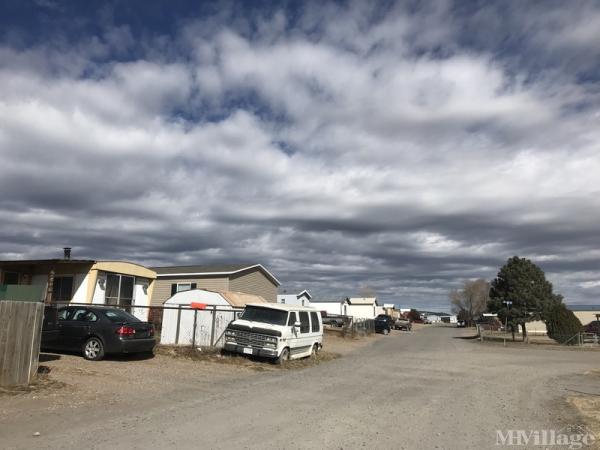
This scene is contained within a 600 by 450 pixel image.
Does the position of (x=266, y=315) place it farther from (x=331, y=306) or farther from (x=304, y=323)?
(x=331, y=306)

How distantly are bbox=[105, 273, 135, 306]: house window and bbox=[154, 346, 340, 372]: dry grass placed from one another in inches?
308

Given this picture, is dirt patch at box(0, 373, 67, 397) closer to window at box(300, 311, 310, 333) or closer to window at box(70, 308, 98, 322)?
window at box(70, 308, 98, 322)

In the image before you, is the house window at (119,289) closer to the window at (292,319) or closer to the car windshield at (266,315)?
the car windshield at (266,315)

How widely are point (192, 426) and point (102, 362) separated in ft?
24.7

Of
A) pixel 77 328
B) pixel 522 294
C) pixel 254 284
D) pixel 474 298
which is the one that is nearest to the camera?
pixel 77 328

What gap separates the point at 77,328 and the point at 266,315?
18.8 ft

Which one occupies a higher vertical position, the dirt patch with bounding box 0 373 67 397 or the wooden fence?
the wooden fence

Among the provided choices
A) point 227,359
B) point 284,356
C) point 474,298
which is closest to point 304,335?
point 284,356

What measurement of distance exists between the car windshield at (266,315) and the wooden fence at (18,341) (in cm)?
784

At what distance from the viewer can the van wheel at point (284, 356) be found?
55.1ft

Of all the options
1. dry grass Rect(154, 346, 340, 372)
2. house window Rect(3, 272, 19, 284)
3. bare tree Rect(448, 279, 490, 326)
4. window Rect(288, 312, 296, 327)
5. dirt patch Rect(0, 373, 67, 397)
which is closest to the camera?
dirt patch Rect(0, 373, 67, 397)

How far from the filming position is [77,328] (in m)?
15.0

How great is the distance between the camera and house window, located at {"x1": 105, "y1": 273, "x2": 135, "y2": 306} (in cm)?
2494

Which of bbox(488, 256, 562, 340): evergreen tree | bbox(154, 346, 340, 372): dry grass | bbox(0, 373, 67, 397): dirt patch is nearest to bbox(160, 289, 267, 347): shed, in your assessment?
bbox(154, 346, 340, 372): dry grass
